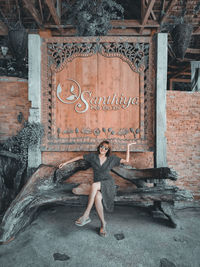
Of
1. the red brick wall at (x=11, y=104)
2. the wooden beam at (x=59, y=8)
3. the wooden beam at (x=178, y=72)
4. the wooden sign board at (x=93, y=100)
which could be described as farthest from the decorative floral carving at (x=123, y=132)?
the wooden beam at (x=178, y=72)

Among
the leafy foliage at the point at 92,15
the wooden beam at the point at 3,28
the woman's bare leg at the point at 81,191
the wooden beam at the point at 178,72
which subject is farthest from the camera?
the wooden beam at the point at 178,72

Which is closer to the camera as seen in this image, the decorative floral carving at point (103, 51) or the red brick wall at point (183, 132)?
the decorative floral carving at point (103, 51)

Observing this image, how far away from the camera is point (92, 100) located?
12.9 feet

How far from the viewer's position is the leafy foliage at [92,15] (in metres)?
3.66

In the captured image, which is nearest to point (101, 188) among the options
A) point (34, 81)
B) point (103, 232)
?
point (103, 232)

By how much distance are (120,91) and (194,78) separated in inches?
161

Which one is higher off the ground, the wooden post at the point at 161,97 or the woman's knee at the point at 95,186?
the wooden post at the point at 161,97

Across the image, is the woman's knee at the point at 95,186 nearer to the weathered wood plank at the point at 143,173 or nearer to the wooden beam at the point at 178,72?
the weathered wood plank at the point at 143,173

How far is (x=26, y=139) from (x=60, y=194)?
1.49 meters

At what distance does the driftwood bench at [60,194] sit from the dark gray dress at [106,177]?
199mm

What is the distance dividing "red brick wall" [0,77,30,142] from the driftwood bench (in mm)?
1409

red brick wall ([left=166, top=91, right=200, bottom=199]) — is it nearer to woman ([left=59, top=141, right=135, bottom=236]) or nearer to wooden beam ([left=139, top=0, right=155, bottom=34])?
wooden beam ([left=139, top=0, right=155, bottom=34])

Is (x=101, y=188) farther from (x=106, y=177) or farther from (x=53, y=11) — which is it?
(x=53, y=11)

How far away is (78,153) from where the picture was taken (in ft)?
13.4
